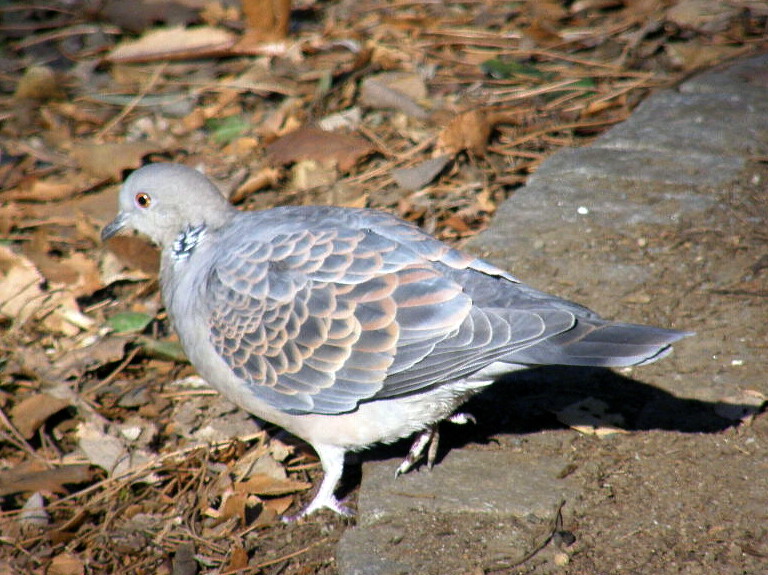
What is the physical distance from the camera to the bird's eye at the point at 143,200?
3623 millimetres

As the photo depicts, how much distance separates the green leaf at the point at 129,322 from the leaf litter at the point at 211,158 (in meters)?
0.01

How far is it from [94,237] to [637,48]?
3470 mm

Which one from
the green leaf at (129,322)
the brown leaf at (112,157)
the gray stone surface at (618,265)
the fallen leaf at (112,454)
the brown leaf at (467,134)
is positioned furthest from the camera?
the brown leaf at (112,157)

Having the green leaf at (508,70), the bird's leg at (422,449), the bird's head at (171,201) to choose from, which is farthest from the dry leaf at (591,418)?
the green leaf at (508,70)

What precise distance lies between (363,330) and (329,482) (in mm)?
619

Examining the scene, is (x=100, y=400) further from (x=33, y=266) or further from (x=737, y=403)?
(x=737, y=403)

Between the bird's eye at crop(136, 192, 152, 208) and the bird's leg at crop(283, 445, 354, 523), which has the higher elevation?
the bird's eye at crop(136, 192, 152, 208)

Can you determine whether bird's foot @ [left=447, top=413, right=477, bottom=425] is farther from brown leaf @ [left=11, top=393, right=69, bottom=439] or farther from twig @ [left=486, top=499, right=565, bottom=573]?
brown leaf @ [left=11, top=393, right=69, bottom=439]

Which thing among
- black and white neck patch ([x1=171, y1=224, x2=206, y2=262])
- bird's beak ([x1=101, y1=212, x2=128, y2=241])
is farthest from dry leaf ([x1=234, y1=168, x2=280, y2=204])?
black and white neck patch ([x1=171, y1=224, x2=206, y2=262])

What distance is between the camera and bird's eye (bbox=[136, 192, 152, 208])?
11.9 feet

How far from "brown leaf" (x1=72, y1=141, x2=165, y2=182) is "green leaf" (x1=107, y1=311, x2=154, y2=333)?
117 centimetres

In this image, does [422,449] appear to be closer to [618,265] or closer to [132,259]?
[618,265]

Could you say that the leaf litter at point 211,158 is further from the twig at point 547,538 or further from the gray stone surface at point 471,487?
the twig at point 547,538

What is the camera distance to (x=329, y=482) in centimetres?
314
